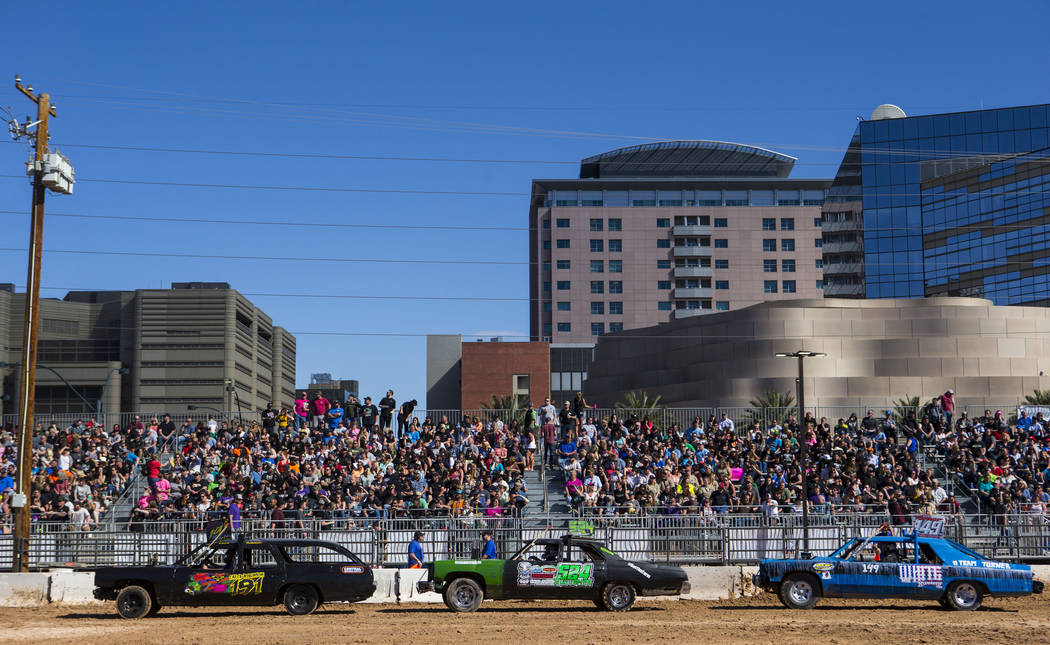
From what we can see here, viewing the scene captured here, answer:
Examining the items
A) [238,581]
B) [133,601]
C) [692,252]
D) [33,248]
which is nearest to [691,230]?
[692,252]

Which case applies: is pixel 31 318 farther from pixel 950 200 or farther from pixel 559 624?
pixel 950 200

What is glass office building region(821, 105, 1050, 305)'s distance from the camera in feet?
353

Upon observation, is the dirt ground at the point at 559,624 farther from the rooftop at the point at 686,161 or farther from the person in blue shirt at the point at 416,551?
the rooftop at the point at 686,161

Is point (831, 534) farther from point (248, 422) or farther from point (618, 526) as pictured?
point (248, 422)

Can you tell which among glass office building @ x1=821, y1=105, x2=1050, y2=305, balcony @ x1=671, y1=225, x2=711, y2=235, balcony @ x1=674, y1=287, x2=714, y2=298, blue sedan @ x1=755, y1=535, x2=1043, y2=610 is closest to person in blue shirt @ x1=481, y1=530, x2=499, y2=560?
blue sedan @ x1=755, y1=535, x2=1043, y2=610

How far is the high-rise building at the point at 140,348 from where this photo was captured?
128000 mm

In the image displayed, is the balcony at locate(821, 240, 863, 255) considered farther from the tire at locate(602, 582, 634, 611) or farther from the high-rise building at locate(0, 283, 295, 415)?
the tire at locate(602, 582, 634, 611)

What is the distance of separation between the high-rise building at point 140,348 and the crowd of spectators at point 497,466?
302 ft

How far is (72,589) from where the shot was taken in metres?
22.2

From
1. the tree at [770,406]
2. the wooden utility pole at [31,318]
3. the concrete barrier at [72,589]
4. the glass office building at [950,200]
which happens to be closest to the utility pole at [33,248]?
the wooden utility pole at [31,318]

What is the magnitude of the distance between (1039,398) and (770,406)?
12.6 m

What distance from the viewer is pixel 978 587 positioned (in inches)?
798

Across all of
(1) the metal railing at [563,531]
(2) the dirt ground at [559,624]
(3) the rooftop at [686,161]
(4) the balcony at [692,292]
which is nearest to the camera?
(2) the dirt ground at [559,624]

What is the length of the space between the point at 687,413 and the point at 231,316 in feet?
327
